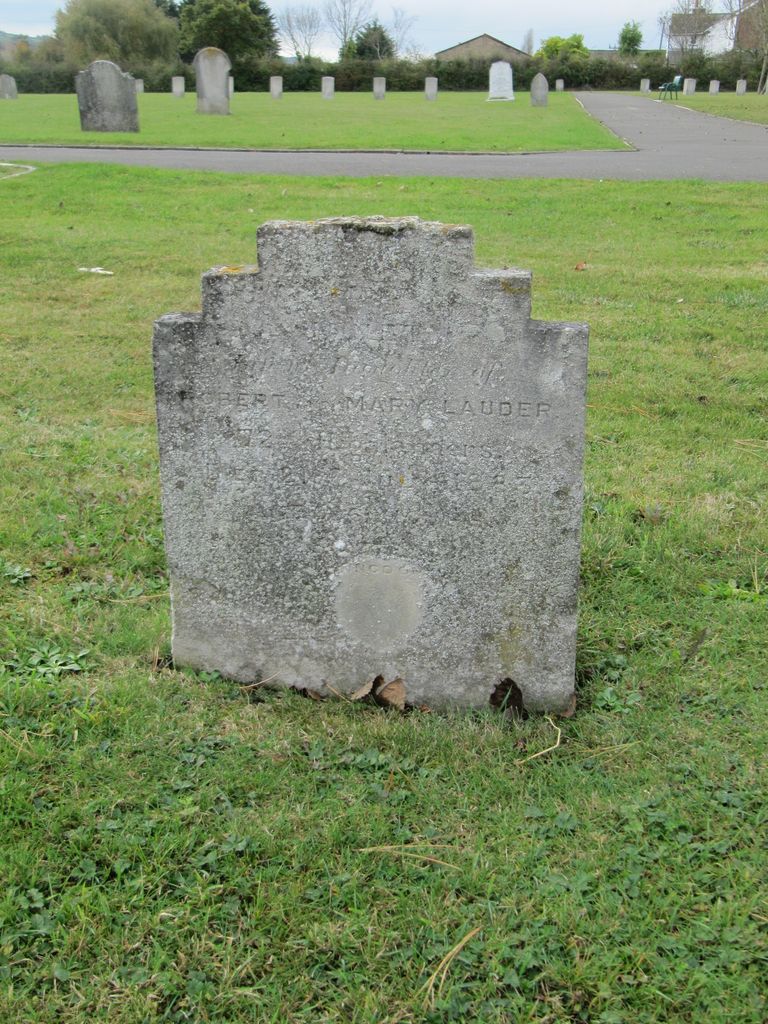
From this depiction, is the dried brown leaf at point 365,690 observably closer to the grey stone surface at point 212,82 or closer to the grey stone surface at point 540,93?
the grey stone surface at point 212,82

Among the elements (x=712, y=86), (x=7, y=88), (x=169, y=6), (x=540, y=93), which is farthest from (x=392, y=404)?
(x=169, y=6)

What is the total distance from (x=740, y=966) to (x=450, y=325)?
75.6 inches

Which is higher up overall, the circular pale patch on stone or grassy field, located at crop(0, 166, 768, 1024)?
the circular pale patch on stone

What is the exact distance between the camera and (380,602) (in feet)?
10.6

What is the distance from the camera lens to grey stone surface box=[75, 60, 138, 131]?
2258 cm

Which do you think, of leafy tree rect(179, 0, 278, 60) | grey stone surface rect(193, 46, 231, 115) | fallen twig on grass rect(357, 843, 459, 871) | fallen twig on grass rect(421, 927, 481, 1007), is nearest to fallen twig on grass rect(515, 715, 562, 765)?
fallen twig on grass rect(357, 843, 459, 871)

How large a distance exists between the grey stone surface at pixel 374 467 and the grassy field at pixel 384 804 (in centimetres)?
23

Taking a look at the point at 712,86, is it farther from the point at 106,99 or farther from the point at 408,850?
the point at 408,850

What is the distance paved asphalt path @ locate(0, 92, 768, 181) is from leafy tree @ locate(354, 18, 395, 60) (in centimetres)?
5967

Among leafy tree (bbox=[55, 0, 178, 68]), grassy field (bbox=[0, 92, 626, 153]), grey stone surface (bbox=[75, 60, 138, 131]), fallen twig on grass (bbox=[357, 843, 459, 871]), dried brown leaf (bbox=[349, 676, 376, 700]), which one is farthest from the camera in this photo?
leafy tree (bbox=[55, 0, 178, 68])

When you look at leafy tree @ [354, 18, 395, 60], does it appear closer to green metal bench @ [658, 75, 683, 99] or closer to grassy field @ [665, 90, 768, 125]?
green metal bench @ [658, 75, 683, 99]

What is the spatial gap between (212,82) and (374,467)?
30467 millimetres

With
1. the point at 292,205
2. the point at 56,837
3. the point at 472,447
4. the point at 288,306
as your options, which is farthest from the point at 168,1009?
the point at 292,205

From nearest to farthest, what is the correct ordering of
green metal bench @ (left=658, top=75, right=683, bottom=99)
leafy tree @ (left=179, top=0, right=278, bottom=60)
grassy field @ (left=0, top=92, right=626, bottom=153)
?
grassy field @ (left=0, top=92, right=626, bottom=153), green metal bench @ (left=658, top=75, right=683, bottom=99), leafy tree @ (left=179, top=0, right=278, bottom=60)
